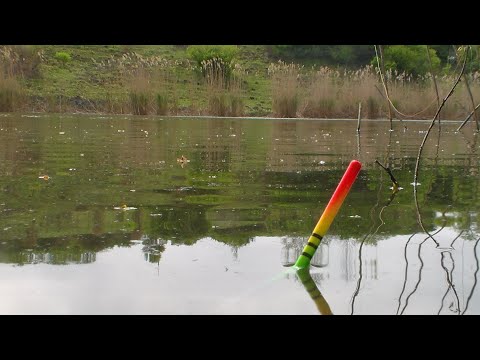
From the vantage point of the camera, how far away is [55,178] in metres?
6.31

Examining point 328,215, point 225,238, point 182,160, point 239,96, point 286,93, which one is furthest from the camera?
point 239,96

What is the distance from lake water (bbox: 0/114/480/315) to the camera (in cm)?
302

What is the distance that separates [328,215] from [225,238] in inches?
36.7

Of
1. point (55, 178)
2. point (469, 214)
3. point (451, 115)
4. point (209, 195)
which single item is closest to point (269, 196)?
point (209, 195)

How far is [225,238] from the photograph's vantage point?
13.6ft

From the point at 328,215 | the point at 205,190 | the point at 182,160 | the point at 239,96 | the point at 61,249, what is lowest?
the point at 61,249

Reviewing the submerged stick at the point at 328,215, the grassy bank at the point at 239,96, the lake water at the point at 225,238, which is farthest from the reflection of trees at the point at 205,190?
the grassy bank at the point at 239,96

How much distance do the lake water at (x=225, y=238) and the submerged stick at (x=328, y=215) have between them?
7 centimetres

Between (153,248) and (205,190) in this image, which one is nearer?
(153,248)

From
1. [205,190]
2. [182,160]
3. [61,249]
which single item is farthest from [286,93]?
[61,249]

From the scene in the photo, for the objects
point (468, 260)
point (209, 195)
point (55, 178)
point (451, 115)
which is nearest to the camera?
point (468, 260)

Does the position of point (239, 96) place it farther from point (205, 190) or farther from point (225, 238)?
point (225, 238)
